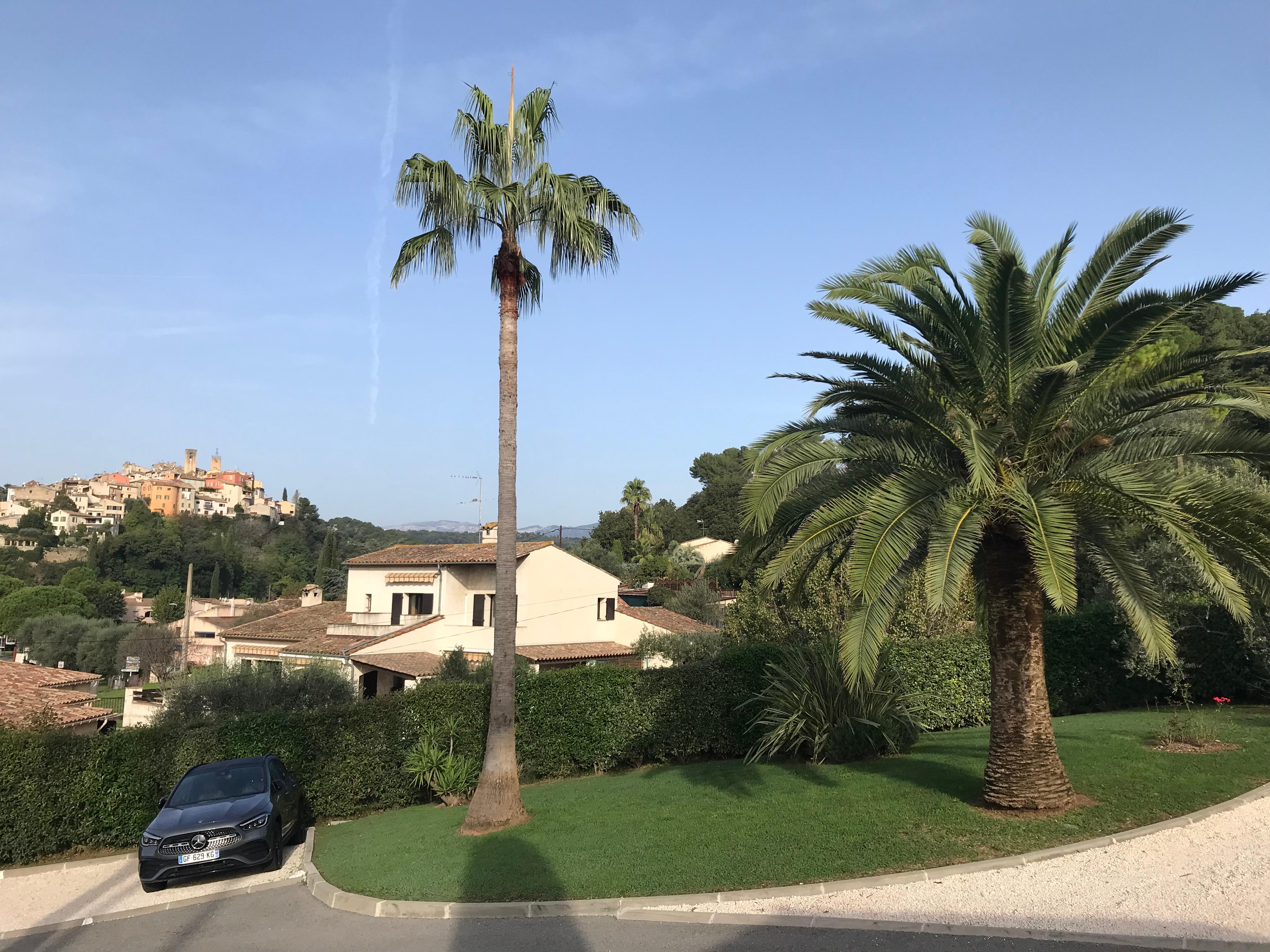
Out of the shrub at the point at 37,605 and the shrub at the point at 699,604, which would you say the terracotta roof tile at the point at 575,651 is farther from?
the shrub at the point at 37,605

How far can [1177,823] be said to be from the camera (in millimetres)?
9562

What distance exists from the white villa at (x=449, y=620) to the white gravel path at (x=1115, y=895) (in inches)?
1127

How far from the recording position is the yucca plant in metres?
14.3

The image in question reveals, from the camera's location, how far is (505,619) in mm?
14156

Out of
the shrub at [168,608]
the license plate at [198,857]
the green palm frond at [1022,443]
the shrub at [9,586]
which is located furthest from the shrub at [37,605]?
the green palm frond at [1022,443]

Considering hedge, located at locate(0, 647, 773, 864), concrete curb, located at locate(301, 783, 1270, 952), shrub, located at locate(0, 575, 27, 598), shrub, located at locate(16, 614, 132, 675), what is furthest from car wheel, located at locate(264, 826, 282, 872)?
shrub, located at locate(0, 575, 27, 598)

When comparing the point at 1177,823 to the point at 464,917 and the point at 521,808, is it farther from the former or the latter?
the point at 521,808

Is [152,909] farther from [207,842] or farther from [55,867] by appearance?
[55,867]

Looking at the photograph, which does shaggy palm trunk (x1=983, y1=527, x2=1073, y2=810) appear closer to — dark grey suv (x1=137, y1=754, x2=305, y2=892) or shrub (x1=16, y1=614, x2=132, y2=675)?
dark grey suv (x1=137, y1=754, x2=305, y2=892)

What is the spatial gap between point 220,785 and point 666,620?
1340 inches

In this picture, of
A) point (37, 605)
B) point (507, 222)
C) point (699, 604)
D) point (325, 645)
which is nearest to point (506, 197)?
point (507, 222)

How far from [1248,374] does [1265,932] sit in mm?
6494

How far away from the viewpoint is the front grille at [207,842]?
11.3m

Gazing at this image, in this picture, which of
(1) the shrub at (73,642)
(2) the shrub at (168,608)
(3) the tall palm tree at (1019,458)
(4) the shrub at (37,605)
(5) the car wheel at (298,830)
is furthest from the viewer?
(2) the shrub at (168,608)
